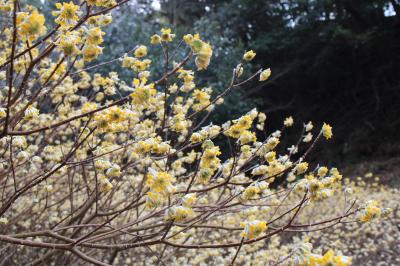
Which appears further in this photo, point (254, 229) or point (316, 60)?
point (316, 60)

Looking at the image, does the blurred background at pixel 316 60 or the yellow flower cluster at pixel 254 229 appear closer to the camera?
the yellow flower cluster at pixel 254 229

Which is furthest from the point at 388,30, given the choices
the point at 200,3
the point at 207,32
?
the point at 200,3

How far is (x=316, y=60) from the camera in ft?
29.0

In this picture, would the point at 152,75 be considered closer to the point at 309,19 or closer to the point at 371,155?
the point at 309,19

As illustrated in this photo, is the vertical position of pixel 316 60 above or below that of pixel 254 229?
A: below

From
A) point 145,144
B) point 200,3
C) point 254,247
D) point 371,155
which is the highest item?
point 200,3

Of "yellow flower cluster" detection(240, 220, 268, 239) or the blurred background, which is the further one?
the blurred background

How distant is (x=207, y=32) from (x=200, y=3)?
2.59 metres

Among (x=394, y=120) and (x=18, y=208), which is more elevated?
(x=18, y=208)

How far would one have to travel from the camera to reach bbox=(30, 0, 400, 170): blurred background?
Answer: 811 cm

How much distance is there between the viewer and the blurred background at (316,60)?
8109mm

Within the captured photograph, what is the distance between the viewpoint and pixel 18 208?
13.2 feet

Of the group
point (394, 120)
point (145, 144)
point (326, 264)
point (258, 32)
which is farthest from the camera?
point (258, 32)

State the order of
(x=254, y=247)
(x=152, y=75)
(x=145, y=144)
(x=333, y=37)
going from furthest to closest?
(x=333, y=37) < (x=152, y=75) < (x=254, y=247) < (x=145, y=144)
